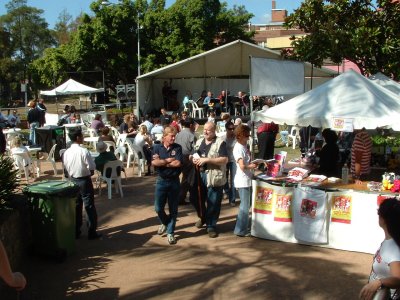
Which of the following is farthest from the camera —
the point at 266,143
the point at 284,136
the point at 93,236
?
the point at 284,136

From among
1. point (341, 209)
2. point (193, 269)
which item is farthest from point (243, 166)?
point (193, 269)

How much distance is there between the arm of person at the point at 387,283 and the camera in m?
2.75

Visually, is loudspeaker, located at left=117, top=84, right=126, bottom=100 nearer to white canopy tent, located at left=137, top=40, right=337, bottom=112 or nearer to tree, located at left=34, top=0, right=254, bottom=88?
white canopy tent, located at left=137, top=40, right=337, bottom=112

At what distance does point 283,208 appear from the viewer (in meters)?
6.80

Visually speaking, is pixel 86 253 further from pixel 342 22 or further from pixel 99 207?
pixel 342 22

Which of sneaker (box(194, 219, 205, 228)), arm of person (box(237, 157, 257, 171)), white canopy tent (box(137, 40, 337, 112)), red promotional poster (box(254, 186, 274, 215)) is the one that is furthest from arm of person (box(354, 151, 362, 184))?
white canopy tent (box(137, 40, 337, 112))

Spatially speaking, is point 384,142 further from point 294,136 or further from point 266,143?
point 294,136

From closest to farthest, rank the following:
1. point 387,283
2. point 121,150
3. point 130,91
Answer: point 387,283 < point 121,150 < point 130,91

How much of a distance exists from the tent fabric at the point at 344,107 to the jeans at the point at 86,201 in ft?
9.57

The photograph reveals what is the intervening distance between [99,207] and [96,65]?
27.2m

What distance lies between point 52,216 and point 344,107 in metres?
4.49

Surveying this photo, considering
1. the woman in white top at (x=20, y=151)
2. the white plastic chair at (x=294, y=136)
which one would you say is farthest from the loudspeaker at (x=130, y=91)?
the woman in white top at (x=20, y=151)

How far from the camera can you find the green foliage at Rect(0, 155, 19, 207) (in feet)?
19.1

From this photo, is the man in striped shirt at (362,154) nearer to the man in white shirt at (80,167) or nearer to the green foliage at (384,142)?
the green foliage at (384,142)
